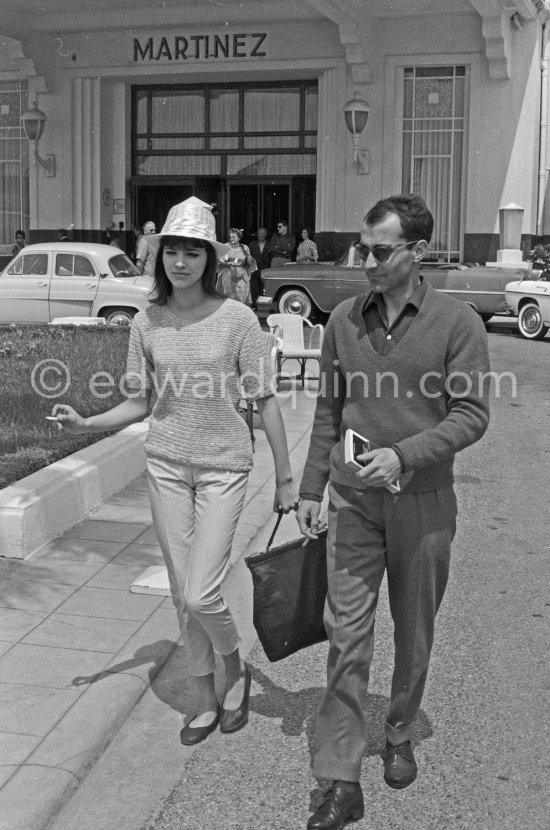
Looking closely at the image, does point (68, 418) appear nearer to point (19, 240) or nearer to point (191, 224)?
point (191, 224)

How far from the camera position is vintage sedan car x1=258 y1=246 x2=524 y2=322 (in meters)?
19.4

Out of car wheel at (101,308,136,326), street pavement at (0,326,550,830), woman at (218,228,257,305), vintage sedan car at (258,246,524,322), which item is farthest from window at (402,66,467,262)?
street pavement at (0,326,550,830)

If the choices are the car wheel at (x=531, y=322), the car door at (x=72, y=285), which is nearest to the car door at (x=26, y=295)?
the car door at (x=72, y=285)

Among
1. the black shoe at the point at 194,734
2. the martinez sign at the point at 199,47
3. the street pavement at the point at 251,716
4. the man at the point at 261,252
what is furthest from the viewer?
the martinez sign at the point at 199,47

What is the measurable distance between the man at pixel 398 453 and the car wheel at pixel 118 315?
13746 mm

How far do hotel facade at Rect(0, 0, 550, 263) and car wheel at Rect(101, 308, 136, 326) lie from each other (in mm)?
8619

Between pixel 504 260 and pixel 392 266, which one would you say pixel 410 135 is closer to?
pixel 504 260

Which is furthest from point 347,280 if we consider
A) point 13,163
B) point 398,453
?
point 398,453

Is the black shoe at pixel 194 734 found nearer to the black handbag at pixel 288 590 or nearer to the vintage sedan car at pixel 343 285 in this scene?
the black handbag at pixel 288 590

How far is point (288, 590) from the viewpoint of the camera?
370cm

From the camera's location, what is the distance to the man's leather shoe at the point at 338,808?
3.32 meters

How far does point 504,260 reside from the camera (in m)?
23.9

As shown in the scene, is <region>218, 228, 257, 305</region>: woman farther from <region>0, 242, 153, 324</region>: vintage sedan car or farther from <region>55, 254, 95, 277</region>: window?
<region>55, 254, 95, 277</region>: window

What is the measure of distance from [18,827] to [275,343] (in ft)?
25.1
